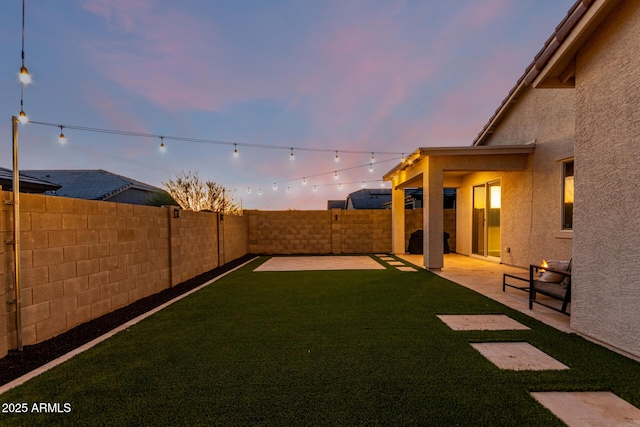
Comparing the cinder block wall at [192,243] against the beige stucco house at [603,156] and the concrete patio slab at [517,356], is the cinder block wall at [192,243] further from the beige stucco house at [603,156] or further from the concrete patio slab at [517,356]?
the beige stucco house at [603,156]

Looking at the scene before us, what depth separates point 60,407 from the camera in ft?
6.07

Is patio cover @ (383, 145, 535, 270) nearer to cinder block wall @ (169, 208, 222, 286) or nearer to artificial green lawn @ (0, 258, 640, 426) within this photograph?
artificial green lawn @ (0, 258, 640, 426)

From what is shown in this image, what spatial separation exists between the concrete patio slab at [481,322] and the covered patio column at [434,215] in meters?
3.36

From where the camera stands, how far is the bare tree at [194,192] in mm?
12734

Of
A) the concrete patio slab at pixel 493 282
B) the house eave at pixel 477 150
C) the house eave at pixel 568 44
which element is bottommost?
the concrete patio slab at pixel 493 282

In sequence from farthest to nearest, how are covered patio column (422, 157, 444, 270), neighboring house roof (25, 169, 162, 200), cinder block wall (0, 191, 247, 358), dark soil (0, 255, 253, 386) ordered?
neighboring house roof (25, 169, 162, 200), covered patio column (422, 157, 444, 270), cinder block wall (0, 191, 247, 358), dark soil (0, 255, 253, 386)

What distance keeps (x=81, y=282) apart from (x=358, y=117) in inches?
421

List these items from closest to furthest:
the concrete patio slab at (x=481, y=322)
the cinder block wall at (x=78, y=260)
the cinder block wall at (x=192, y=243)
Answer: the cinder block wall at (x=78, y=260)
the concrete patio slab at (x=481, y=322)
the cinder block wall at (x=192, y=243)

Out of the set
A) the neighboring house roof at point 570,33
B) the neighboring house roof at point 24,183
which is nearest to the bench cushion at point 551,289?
the neighboring house roof at point 570,33

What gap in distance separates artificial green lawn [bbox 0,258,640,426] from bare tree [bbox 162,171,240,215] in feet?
33.3

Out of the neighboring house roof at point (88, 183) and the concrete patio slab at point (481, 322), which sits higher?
the neighboring house roof at point (88, 183)

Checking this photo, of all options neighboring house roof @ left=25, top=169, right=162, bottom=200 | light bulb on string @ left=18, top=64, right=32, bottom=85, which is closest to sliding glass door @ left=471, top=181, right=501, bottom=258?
light bulb on string @ left=18, top=64, right=32, bottom=85

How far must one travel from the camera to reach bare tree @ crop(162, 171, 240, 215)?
12.7 m

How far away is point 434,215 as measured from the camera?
6.97 m
